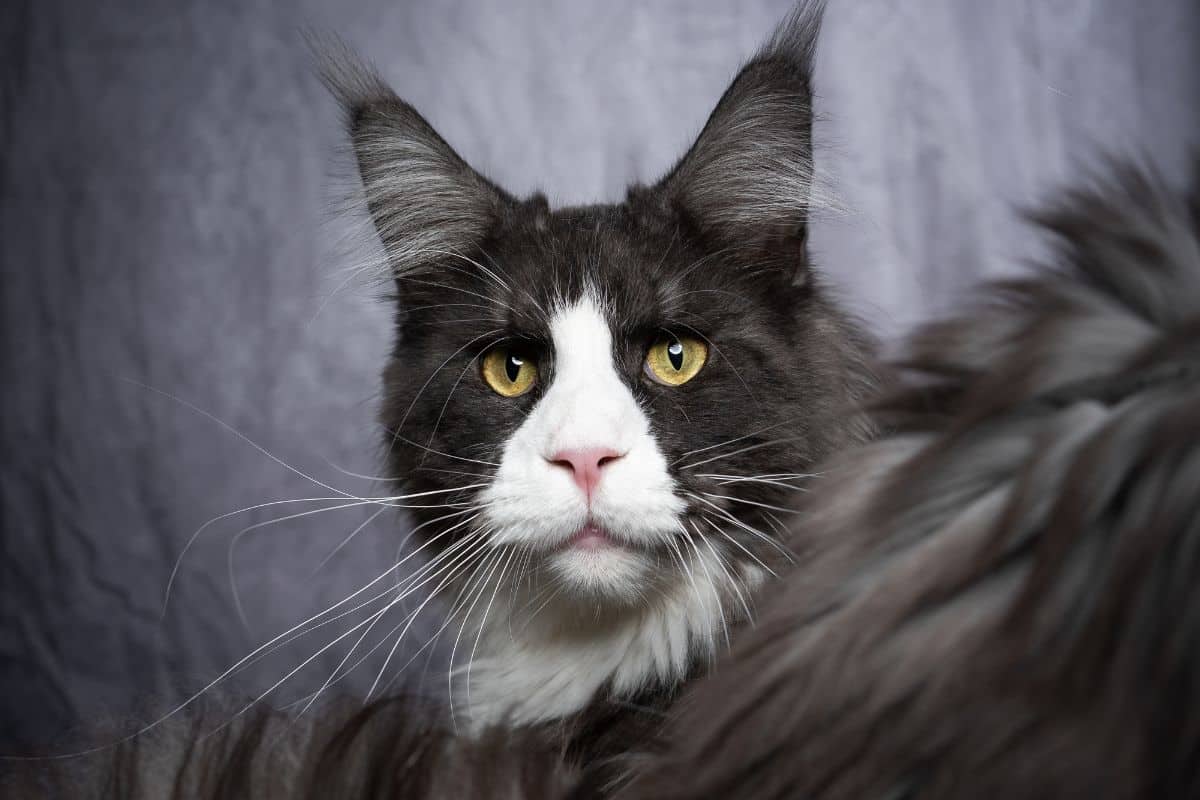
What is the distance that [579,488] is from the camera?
1009mm

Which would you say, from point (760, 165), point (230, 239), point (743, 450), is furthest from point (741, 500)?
point (230, 239)

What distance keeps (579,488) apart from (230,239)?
1.06 meters

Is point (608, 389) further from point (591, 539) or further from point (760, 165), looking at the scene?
point (760, 165)

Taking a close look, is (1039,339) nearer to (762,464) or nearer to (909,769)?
(909,769)

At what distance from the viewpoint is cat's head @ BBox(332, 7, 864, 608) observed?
3.43 ft

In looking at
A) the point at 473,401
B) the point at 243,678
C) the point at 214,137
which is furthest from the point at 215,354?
the point at 473,401

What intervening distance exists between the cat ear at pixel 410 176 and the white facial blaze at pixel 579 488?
0.32 m

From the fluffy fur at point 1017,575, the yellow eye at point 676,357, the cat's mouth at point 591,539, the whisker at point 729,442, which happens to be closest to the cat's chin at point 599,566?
the cat's mouth at point 591,539

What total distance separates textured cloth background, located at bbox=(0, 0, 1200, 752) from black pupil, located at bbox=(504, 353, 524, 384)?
1.79 feet

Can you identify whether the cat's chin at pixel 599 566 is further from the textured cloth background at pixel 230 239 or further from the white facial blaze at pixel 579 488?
the textured cloth background at pixel 230 239

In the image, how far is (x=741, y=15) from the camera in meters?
1.73

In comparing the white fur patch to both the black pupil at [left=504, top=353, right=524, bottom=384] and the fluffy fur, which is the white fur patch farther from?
the fluffy fur

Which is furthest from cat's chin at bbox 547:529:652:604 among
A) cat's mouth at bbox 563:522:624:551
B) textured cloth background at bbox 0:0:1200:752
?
textured cloth background at bbox 0:0:1200:752

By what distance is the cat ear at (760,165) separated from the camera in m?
1.20
